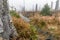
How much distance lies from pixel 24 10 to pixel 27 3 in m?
0.97

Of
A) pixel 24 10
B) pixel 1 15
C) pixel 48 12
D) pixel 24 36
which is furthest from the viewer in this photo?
pixel 24 10

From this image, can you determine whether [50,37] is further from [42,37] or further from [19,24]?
[19,24]

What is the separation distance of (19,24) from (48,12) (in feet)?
24.1

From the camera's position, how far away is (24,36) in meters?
5.39

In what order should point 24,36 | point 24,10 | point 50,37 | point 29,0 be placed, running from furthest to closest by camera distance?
point 29,0
point 24,10
point 50,37
point 24,36

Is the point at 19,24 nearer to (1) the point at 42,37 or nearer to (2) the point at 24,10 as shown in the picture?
(1) the point at 42,37

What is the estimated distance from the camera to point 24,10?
1370cm

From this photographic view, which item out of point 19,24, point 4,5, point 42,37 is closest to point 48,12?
point 42,37

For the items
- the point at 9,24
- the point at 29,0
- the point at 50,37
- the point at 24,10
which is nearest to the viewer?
the point at 9,24

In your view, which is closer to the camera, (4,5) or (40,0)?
(4,5)

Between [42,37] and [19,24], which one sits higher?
[19,24]

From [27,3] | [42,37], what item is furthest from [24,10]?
[42,37]

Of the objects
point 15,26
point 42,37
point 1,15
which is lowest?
point 42,37

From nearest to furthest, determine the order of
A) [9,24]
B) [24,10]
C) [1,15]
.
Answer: [1,15]
[9,24]
[24,10]
